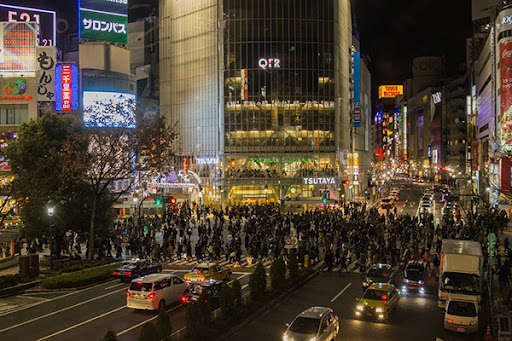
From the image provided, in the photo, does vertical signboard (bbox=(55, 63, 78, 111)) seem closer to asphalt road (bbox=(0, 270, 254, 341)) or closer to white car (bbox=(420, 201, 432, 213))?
asphalt road (bbox=(0, 270, 254, 341))

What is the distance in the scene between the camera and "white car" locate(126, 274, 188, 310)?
60.3 feet

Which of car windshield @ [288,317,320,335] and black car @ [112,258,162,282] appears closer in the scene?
car windshield @ [288,317,320,335]

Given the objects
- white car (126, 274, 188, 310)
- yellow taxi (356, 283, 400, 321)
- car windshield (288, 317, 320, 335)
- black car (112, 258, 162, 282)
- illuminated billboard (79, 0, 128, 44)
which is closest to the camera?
car windshield (288, 317, 320, 335)

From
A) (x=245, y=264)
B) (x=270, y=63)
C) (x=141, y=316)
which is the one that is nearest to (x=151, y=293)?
(x=141, y=316)

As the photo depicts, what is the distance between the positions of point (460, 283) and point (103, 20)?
56.9 metres

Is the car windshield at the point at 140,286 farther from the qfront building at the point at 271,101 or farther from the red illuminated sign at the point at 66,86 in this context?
the qfront building at the point at 271,101

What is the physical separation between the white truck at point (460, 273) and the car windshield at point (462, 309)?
6.65 ft

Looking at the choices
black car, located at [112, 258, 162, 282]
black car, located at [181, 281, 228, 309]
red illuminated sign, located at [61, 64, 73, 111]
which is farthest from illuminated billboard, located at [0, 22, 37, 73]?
black car, located at [181, 281, 228, 309]

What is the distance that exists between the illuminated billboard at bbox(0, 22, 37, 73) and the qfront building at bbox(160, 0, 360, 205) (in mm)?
22166

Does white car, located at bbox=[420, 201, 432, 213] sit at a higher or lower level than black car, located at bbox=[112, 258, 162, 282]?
higher

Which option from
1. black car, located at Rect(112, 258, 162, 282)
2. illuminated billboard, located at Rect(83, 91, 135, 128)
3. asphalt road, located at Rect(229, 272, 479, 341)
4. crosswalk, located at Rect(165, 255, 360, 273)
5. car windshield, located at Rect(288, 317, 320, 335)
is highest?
illuminated billboard, located at Rect(83, 91, 135, 128)

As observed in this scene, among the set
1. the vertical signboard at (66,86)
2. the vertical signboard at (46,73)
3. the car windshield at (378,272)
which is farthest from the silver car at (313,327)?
the vertical signboard at (46,73)

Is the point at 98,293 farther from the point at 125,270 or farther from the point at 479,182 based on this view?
the point at 479,182

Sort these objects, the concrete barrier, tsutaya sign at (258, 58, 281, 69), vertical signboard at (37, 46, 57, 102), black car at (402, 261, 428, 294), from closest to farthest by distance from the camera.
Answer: black car at (402, 261, 428, 294) → the concrete barrier → vertical signboard at (37, 46, 57, 102) → tsutaya sign at (258, 58, 281, 69)
